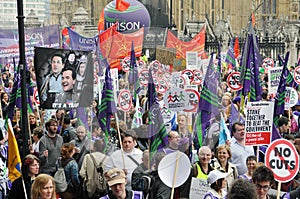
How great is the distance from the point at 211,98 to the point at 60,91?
2.14m

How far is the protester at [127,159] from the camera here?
8859mm

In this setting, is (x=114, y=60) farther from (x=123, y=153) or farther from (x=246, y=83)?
(x=123, y=153)

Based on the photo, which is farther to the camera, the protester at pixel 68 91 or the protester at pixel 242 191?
the protester at pixel 68 91

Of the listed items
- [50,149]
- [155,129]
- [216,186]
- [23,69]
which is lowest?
[50,149]

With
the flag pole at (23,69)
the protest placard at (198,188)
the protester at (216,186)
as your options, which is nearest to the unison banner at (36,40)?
the flag pole at (23,69)

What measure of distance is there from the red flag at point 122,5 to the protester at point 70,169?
827 inches

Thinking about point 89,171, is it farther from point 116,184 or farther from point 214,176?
point 214,176

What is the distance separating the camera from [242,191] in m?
5.87

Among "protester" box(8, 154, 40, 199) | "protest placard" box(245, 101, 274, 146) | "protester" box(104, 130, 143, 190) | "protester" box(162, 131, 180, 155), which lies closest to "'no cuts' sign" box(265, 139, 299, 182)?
"protest placard" box(245, 101, 274, 146)

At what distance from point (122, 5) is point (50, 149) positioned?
2052 cm

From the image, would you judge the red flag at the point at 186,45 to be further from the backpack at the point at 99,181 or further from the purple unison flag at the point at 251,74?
the backpack at the point at 99,181

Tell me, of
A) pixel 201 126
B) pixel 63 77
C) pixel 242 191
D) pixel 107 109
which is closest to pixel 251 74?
pixel 201 126

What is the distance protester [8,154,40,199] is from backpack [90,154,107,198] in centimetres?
69

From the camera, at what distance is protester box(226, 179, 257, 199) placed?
584 centimetres
